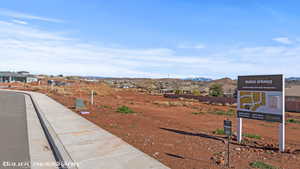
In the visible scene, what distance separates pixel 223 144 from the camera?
8.20m

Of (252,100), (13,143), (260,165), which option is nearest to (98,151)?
(13,143)

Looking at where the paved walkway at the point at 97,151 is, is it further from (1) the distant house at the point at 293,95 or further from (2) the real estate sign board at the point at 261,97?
(1) the distant house at the point at 293,95

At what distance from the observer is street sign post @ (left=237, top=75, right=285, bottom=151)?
303 inches

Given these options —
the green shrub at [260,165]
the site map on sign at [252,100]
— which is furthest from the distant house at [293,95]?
the green shrub at [260,165]

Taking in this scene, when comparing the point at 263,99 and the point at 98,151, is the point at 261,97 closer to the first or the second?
the point at 263,99

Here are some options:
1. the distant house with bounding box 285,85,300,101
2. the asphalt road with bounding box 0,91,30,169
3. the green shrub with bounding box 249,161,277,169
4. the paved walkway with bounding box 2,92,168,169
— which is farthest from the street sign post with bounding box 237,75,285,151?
the distant house with bounding box 285,85,300,101

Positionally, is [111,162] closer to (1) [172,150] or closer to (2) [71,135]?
(1) [172,150]

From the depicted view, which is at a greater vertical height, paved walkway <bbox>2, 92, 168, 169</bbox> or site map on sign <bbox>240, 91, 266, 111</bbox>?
site map on sign <bbox>240, 91, 266, 111</bbox>

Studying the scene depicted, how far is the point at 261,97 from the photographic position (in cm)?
837

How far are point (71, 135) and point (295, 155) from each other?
7.62 meters

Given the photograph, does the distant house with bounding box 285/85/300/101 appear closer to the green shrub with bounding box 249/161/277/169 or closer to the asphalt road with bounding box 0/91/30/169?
the green shrub with bounding box 249/161/277/169

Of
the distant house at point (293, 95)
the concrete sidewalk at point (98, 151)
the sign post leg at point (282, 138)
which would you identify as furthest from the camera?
the distant house at point (293, 95)

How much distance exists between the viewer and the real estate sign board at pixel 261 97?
7.77 metres

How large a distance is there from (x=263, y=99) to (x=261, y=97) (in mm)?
123
